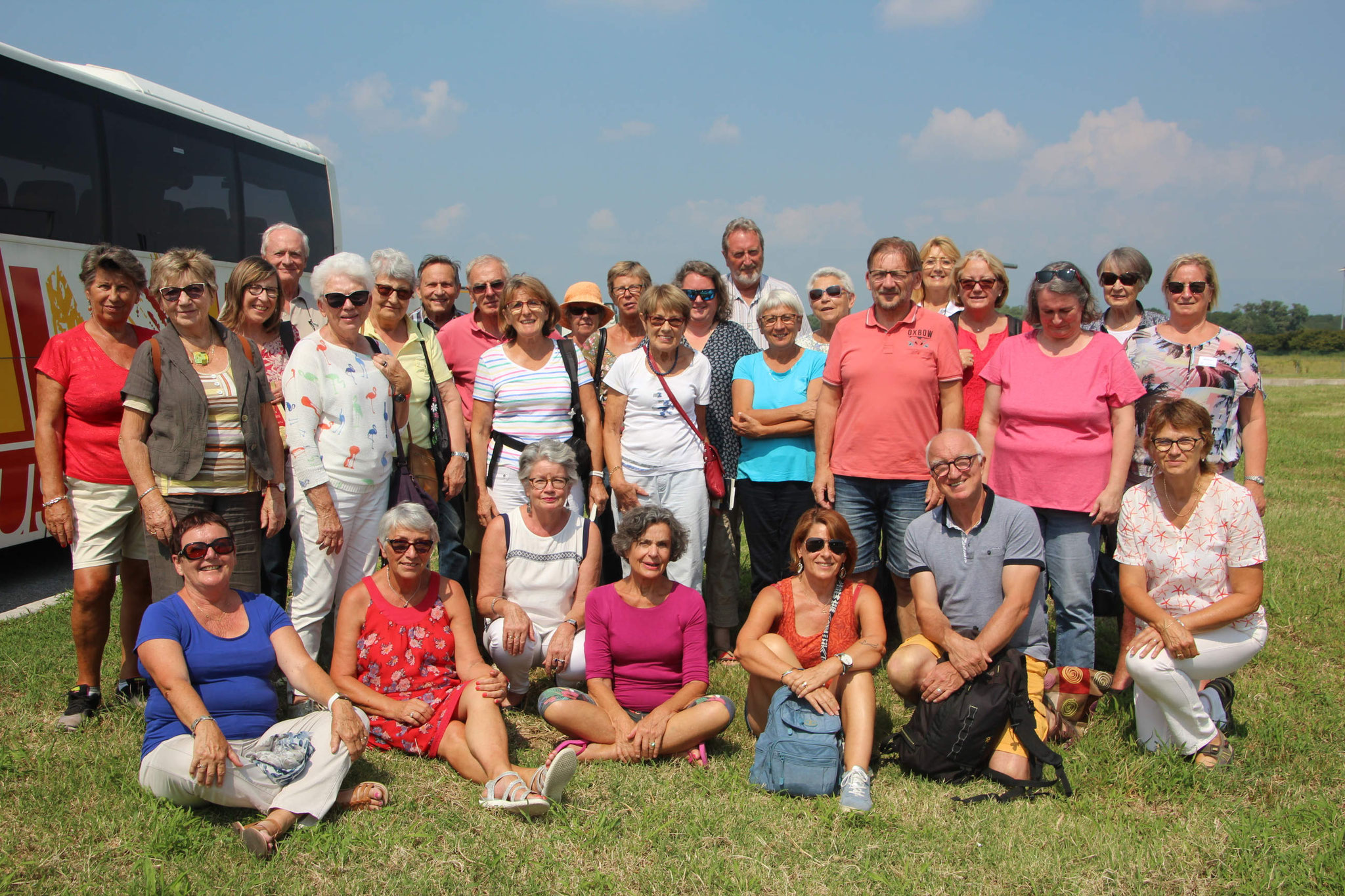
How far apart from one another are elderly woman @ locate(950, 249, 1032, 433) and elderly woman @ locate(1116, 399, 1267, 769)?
137 centimetres

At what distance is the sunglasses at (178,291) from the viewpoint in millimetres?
4066

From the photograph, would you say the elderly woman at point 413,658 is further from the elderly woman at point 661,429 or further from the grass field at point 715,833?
the elderly woman at point 661,429

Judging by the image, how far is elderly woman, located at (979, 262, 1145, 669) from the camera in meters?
4.41

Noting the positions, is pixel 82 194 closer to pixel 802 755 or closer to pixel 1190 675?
pixel 802 755

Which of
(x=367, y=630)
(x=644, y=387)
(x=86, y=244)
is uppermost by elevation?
(x=86, y=244)

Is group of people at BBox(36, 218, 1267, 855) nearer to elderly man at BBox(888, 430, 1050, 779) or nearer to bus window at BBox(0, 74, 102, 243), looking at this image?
elderly man at BBox(888, 430, 1050, 779)

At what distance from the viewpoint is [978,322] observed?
5.52 meters

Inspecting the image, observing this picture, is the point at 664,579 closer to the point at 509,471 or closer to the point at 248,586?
the point at 509,471

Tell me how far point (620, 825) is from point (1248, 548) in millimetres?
2896

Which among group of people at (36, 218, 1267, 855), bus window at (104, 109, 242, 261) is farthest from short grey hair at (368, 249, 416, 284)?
bus window at (104, 109, 242, 261)

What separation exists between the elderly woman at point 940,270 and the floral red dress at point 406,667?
3845 millimetres

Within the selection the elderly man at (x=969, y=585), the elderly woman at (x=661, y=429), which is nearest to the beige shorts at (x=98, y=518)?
the elderly woman at (x=661, y=429)

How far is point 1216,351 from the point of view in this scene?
184 inches

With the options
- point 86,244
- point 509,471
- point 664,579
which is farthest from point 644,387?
point 86,244
